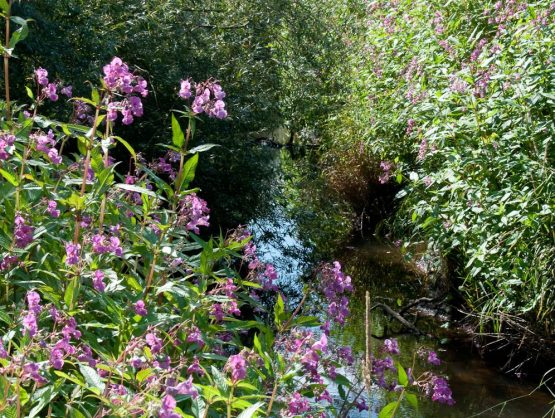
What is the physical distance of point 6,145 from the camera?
2.63 meters

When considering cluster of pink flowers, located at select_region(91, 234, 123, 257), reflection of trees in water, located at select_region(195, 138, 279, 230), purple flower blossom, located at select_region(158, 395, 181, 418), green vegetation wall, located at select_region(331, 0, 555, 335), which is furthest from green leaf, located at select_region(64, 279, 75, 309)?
reflection of trees in water, located at select_region(195, 138, 279, 230)

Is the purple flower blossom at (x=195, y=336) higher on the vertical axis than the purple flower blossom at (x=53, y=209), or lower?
lower

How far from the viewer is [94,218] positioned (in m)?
2.79

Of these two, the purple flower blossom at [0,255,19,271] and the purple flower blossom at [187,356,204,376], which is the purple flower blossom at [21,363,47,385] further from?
the purple flower blossom at [0,255,19,271]

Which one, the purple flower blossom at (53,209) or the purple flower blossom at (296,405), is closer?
the purple flower blossom at (296,405)

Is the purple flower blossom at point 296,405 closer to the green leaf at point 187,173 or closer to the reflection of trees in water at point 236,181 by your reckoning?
the green leaf at point 187,173

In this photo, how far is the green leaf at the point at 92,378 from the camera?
2.03 meters

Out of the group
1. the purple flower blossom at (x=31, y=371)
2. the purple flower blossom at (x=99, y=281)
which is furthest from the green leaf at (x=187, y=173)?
the purple flower blossom at (x=31, y=371)

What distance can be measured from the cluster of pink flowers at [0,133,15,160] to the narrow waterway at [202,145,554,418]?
8.27ft

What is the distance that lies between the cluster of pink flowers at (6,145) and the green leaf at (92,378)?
0.86m

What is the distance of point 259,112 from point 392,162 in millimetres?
1422

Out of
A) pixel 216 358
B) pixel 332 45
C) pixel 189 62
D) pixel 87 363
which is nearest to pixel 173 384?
pixel 87 363

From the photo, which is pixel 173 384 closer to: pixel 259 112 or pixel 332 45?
pixel 259 112

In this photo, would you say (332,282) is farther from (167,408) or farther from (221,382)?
(167,408)
